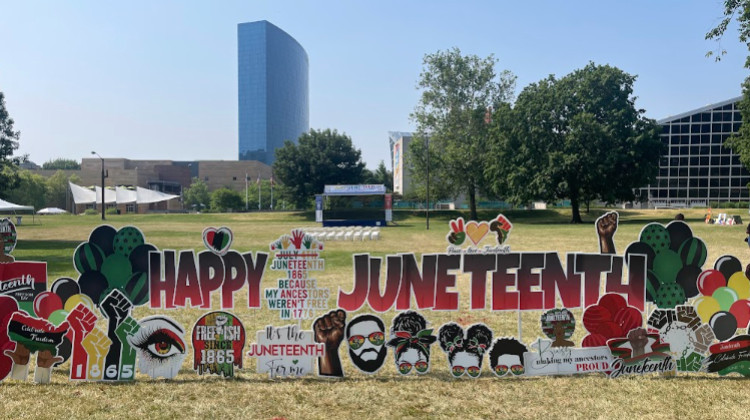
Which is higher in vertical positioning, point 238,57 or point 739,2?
point 238,57

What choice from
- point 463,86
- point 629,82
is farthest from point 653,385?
point 463,86

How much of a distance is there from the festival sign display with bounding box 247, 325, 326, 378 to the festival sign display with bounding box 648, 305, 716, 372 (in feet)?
12.9

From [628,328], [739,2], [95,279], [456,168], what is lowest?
[628,328]

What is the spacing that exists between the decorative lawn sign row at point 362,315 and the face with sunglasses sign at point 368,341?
0.01 metres

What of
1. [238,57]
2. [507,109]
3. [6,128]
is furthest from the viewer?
[238,57]

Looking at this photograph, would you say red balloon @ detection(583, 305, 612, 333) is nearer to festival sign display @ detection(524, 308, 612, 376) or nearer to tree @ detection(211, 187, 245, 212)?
festival sign display @ detection(524, 308, 612, 376)

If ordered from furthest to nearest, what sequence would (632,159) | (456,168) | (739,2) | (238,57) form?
(238,57) → (456,168) → (632,159) → (739,2)

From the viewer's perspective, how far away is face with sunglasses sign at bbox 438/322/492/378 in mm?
5246

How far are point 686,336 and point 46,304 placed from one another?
284 inches

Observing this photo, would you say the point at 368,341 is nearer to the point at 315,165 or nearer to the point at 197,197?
the point at 315,165

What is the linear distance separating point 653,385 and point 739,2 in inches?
586

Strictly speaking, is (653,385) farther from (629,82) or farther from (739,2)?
(629,82)

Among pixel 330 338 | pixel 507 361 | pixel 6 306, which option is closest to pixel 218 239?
pixel 330 338

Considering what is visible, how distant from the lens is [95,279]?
520 centimetres
